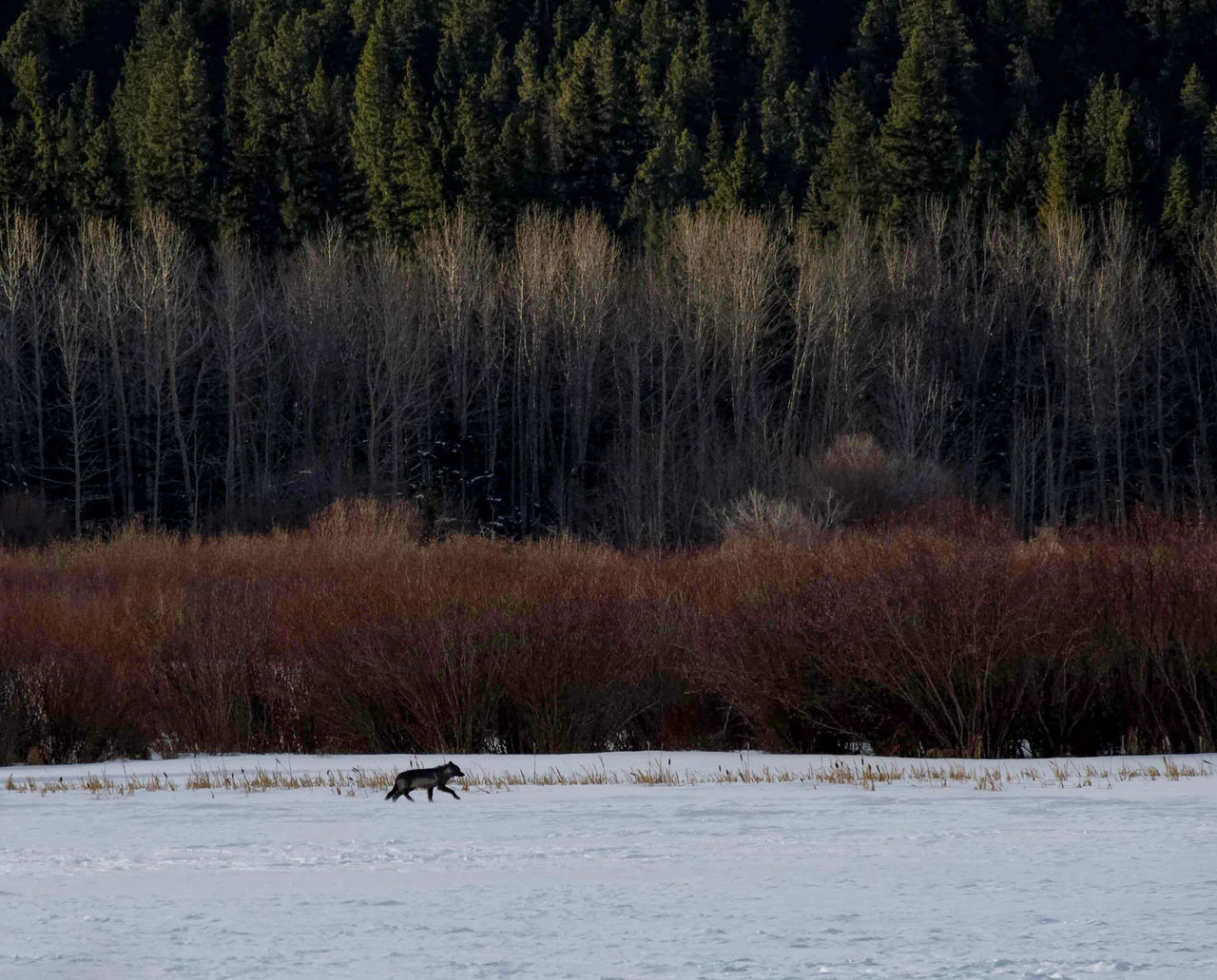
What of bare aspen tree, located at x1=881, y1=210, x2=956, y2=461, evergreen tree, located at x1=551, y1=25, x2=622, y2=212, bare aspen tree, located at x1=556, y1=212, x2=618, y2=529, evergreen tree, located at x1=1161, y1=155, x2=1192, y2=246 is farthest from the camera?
evergreen tree, located at x1=551, y1=25, x2=622, y2=212

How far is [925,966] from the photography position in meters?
6.32

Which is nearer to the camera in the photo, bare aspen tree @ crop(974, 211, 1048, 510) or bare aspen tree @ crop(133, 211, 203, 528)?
bare aspen tree @ crop(133, 211, 203, 528)

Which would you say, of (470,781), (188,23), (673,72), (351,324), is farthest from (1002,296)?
(470,781)

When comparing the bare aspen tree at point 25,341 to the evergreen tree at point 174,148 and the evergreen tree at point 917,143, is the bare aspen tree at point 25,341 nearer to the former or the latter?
the evergreen tree at point 174,148

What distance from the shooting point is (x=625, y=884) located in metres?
7.98

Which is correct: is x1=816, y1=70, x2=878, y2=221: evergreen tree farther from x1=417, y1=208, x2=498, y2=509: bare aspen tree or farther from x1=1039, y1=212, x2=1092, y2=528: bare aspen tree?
→ x1=417, y1=208, x2=498, y2=509: bare aspen tree

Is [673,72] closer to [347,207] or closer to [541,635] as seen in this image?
[347,207]

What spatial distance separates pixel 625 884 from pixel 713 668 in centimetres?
824

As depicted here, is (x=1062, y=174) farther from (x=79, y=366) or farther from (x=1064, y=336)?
(x=79, y=366)

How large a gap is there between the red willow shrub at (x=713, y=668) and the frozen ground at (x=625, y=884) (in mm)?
3929

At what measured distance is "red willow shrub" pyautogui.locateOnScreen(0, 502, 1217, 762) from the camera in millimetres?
15484

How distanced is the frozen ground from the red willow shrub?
12.9ft

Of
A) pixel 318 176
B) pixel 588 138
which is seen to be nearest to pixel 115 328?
pixel 318 176

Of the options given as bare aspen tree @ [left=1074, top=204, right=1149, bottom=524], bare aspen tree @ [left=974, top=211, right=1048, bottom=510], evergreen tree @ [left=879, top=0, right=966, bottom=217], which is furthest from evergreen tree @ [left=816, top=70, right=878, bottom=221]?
bare aspen tree @ [left=1074, top=204, right=1149, bottom=524]
